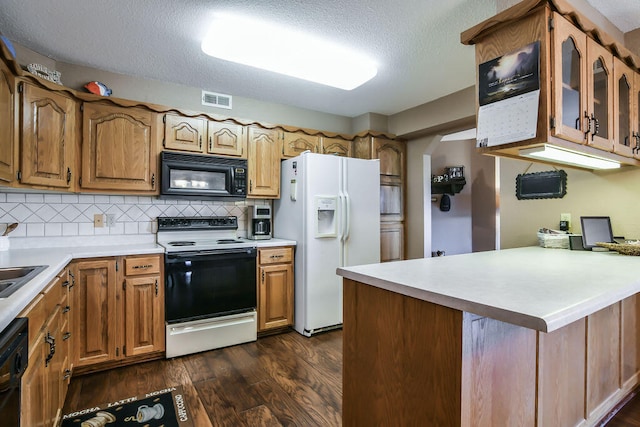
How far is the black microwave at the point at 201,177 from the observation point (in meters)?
2.81

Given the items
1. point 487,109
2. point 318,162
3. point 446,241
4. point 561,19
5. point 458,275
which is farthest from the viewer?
point 446,241

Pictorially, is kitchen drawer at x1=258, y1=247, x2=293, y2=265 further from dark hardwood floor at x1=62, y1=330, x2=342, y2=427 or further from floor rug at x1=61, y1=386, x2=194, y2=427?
floor rug at x1=61, y1=386, x2=194, y2=427

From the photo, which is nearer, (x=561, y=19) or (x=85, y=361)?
(x=561, y=19)

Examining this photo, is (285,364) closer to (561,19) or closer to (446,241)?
(561,19)

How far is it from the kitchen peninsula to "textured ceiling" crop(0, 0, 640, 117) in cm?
157

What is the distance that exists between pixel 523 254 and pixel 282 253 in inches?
80.8

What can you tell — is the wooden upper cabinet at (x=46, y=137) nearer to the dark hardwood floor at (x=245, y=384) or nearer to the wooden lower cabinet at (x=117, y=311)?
the wooden lower cabinet at (x=117, y=311)

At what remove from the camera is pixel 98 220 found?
9.14ft

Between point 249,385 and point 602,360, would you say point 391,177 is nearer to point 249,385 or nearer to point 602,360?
point 602,360

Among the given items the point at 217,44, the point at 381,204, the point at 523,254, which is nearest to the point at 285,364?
the point at 523,254

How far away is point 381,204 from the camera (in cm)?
391

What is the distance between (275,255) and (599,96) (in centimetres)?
265

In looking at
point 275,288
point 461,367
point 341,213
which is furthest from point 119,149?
point 461,367

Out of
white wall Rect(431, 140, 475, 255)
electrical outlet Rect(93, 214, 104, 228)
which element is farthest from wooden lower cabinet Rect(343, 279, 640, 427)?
white wall Rect(431, 140, 475, 255)
